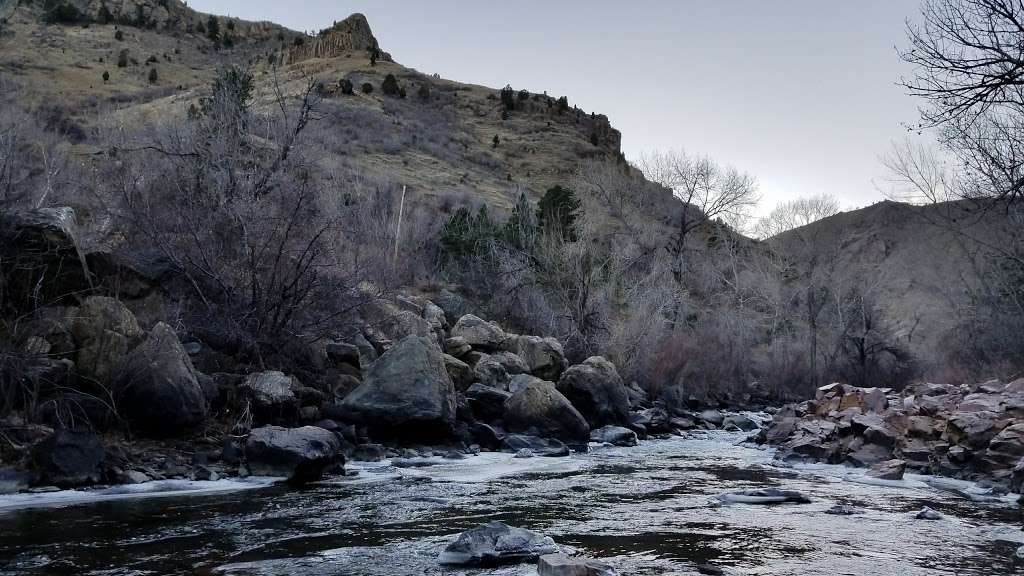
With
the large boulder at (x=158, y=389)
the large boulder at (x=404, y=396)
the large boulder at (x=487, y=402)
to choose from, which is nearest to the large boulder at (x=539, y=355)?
the large boulder at (x=487, y=402)

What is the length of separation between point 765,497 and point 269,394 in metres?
6.30

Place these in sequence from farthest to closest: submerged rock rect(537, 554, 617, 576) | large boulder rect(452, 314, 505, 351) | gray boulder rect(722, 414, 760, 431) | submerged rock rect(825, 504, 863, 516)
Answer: gray boulder rect(722, 414, 760, 431) → large boulder rect(452, 314, 505, 351) → submerged rock rect(825, 504, 863, 516) → submerged rock rect(537, 554, 617, 576)

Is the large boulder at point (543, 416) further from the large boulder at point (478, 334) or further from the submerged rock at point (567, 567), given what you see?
the submerged rock at point (567, 567)

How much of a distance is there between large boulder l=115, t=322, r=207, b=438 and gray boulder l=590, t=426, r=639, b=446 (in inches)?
281

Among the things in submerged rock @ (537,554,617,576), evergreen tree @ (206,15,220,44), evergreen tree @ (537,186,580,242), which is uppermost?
evergreen tree @ (206,15,220,44)

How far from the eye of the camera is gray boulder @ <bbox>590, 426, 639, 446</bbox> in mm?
13594

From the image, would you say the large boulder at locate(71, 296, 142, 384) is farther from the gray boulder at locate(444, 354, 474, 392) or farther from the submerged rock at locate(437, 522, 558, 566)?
the gray boulder at locate(444, 354, 474, 392)

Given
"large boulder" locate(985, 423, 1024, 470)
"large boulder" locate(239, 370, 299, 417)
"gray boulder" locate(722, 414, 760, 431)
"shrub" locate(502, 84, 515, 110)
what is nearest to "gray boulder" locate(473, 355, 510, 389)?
"large boulder" locate(239, 370, 299, 417)

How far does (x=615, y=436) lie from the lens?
44.9 ft

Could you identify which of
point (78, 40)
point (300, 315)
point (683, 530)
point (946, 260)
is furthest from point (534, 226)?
point (78, 40)

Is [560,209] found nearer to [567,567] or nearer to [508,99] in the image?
[567,567]

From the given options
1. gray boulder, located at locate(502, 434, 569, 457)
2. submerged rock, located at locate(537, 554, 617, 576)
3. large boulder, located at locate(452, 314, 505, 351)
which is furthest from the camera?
large boulder, located at locate(452, 314, 505, 351)

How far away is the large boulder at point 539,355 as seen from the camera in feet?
55.5

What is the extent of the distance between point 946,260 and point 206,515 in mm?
55164
